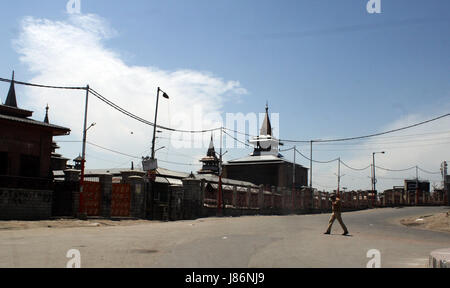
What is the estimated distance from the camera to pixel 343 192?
66625 millimetres

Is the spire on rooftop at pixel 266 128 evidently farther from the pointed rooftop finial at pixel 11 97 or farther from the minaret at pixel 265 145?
the pointed rooftop finial at pixel 11 97

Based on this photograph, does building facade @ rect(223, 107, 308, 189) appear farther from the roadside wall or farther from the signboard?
the roadside wall

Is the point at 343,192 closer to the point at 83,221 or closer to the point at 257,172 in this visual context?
the point at 257,172

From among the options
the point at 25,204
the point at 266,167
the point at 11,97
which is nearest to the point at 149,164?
the point at 25,204

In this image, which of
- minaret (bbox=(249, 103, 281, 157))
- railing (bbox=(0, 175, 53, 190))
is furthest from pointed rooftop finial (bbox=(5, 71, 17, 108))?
minaret (bbox=(249, 103, 281, 157))

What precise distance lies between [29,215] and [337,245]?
17644 mm

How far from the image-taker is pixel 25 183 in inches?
978

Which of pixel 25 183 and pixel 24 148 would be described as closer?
pixel 25 183

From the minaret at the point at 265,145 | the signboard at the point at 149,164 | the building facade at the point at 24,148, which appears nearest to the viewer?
the building facade at the point at 24,148

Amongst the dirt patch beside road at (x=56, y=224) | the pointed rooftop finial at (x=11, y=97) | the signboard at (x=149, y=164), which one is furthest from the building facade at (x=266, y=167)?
the dirt patch beside road at (x=56, y=224)

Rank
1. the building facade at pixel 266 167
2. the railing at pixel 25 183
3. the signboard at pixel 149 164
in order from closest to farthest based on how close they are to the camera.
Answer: the railing at pixel 25 183
the signboard at pixel 149 164
the building facade at pixel 266 167

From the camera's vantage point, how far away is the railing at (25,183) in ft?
78.8

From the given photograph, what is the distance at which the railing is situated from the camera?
24.0m

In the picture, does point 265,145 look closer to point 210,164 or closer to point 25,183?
point 210,164
